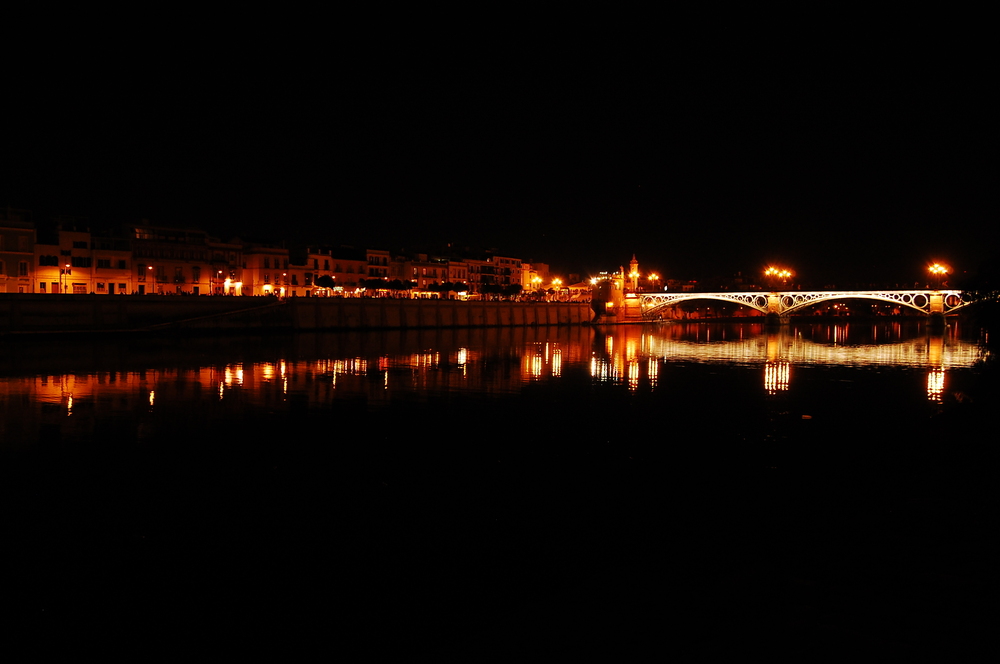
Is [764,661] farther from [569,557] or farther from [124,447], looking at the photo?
[124,447]

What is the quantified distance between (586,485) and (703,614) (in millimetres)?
5908

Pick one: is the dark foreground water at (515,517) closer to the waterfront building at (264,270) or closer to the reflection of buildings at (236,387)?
the reflection of buildings at (236,387)

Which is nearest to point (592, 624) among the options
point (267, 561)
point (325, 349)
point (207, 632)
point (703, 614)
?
point (703, 614)

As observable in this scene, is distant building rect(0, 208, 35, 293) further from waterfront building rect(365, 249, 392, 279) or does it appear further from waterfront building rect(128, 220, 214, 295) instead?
waterfront building rect(365, 249, 392, 279)

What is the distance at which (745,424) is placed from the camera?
A: 64.0ft

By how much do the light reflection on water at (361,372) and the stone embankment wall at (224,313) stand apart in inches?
326

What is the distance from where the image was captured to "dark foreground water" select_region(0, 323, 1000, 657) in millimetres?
7358

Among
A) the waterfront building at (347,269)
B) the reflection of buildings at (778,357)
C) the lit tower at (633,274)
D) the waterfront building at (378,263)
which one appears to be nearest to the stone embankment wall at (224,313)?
the waterfront building at (347,269)

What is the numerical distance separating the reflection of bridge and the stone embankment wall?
32.5 metres

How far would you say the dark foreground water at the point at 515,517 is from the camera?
7.36 metres

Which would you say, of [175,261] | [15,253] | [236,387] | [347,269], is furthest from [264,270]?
[236,387]

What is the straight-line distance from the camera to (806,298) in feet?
343

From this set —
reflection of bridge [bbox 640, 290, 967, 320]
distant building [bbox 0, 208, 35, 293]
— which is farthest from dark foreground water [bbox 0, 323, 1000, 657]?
reflection of bridge [bbox 640, 290, 967, 320]

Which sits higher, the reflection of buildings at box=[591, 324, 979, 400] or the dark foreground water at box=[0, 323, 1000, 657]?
the reflection of buildings at box=[591, 324, 979, 400]
